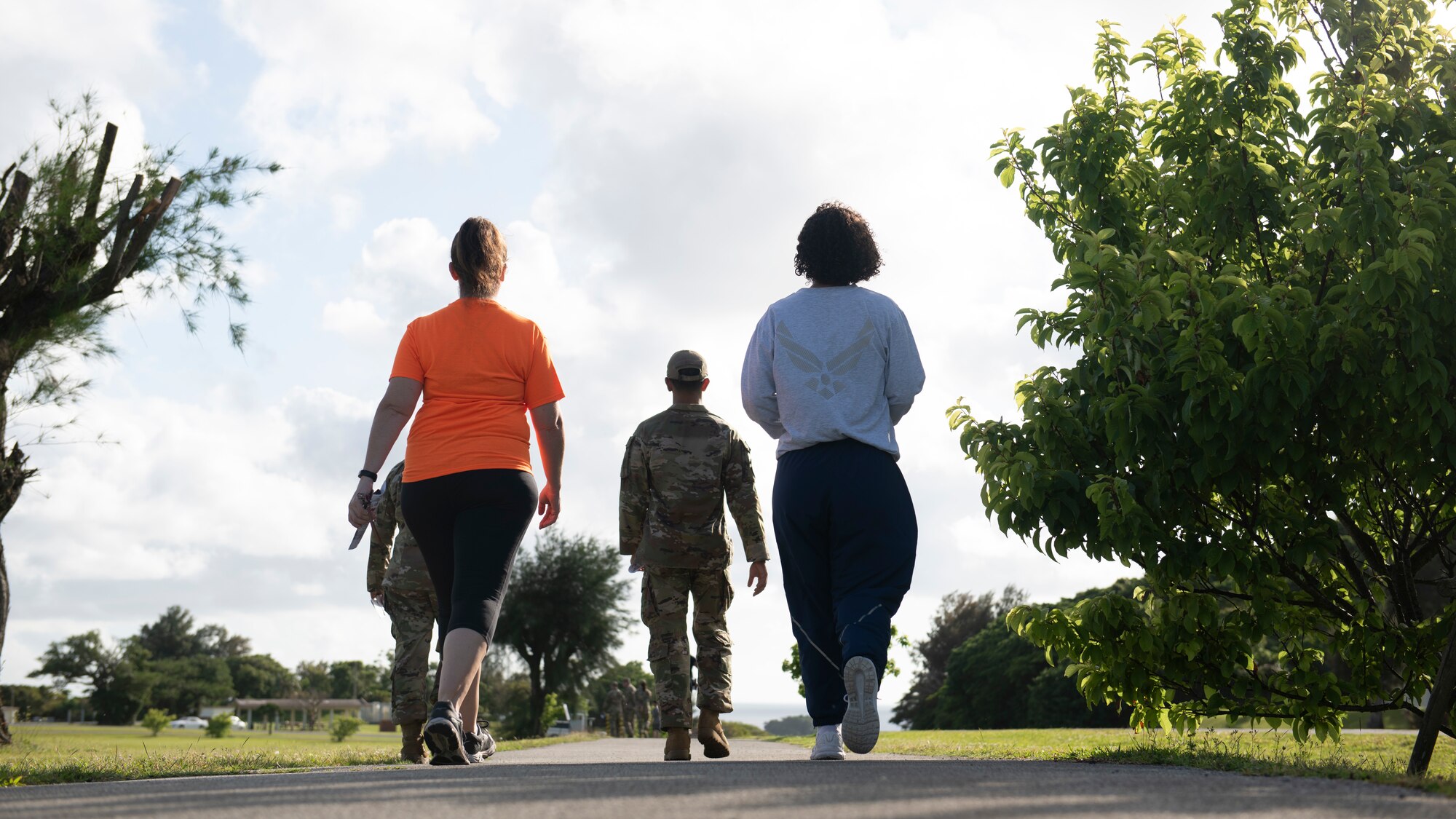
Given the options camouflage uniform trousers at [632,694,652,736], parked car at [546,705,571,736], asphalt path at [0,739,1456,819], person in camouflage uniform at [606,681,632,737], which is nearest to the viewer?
asphalt path at [0,739,1456,819]

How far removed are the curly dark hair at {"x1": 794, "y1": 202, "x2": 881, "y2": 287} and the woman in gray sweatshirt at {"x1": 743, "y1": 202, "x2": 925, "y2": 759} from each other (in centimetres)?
2

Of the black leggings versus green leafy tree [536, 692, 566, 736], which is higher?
the black leggings

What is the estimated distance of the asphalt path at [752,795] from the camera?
3111mm

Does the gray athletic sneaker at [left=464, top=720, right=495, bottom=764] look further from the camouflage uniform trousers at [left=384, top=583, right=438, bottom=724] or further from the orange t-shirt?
the orange t-shirt

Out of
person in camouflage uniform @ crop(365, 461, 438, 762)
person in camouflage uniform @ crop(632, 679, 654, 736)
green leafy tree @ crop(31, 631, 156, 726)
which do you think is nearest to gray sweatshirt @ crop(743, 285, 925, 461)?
person in camouflage uniform @ crop(365, 461, 438, 762)

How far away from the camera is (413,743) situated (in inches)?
272

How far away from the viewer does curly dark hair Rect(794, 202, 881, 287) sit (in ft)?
19.1

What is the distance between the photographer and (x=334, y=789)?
386cm

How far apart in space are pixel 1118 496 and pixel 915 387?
1.52 metres

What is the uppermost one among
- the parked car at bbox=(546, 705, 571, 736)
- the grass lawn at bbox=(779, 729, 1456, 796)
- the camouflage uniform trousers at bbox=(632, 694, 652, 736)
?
the grass lawn at bbox=(779, 729, 1456, 796)

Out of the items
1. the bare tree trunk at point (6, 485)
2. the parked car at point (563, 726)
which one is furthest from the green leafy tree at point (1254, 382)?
the parked car at point (563, 726)

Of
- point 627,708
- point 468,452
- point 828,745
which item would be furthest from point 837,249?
point 627,708

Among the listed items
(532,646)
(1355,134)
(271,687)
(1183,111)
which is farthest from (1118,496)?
(271,687)

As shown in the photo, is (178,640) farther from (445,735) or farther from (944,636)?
(445,735)
